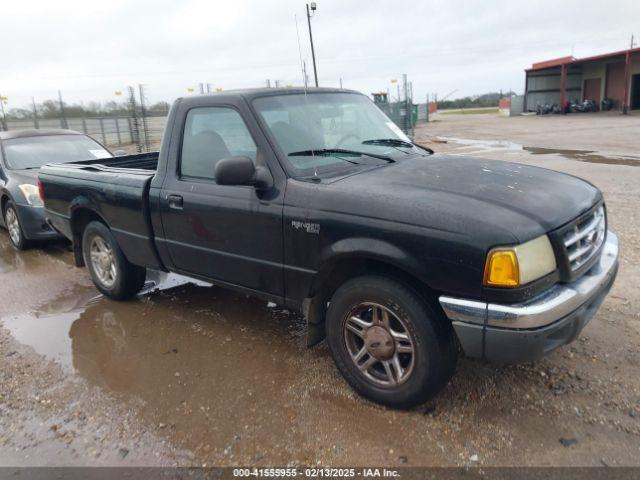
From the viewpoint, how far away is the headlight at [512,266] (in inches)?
97.7

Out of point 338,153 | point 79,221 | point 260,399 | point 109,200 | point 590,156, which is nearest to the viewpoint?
point 260,399

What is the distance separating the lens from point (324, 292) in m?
3.33

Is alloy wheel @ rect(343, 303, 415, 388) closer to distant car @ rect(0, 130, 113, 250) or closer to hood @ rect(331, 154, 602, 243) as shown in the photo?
hood @ rect(331, 154, 602, 243)

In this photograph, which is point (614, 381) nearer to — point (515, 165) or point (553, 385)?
point (553, 385)

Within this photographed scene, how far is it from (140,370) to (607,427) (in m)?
3.01

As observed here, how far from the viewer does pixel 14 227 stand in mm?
7188

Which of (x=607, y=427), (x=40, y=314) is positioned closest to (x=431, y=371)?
(x=607, y=427)

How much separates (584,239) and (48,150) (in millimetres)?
7703

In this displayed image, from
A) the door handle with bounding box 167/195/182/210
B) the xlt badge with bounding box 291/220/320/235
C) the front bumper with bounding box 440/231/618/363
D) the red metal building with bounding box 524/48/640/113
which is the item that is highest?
the red metal building with bounding box 524/48/640/113

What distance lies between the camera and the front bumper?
251 cm

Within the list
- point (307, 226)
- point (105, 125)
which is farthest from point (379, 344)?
point (105, 125)

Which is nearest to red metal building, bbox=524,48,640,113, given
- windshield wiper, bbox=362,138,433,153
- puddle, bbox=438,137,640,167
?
puddle, bbox=438,137,640,167

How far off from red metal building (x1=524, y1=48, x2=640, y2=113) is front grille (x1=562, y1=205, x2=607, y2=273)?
3729cm

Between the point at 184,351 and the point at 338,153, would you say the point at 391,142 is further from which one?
the point at 184,351
